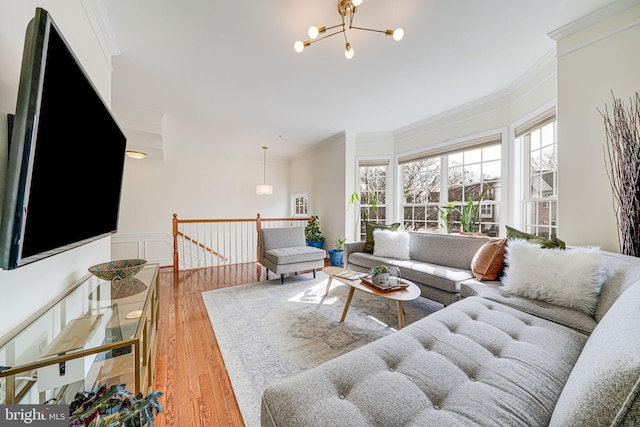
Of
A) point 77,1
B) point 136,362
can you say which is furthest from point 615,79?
point 77,1

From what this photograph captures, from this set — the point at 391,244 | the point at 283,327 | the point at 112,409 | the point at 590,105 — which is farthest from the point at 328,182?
the point at 112,409

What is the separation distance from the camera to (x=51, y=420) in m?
0.61

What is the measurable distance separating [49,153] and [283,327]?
2.02m

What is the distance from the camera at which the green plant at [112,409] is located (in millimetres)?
615

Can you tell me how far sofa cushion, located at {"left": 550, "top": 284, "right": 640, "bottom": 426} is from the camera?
48 centimetres

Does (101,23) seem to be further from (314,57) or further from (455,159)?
(455,159)

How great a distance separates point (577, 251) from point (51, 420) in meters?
2.70

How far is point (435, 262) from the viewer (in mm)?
2973

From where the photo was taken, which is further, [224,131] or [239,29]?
[224,131]

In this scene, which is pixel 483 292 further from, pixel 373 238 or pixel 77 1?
pixel 77 1

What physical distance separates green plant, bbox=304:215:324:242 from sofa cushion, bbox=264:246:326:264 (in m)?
1.24

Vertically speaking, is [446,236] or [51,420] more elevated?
[446,236]

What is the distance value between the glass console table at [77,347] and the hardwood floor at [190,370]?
401 millimetres

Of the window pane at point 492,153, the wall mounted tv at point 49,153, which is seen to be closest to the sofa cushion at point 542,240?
the window pane at point 492,153
